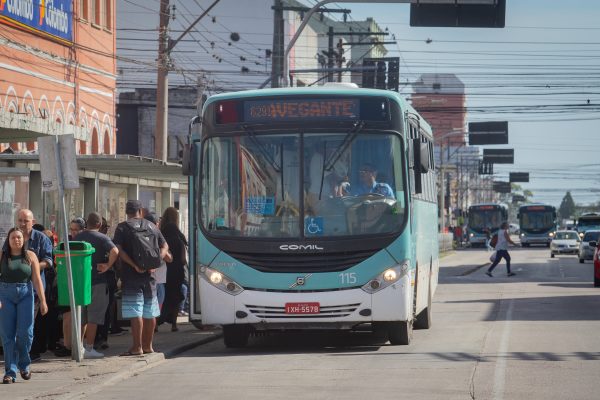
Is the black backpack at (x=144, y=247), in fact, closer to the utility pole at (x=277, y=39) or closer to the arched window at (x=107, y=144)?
the utility pole at (x=277, y=39)

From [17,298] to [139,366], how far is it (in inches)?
78.6

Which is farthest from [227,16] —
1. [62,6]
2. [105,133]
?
[62,6]

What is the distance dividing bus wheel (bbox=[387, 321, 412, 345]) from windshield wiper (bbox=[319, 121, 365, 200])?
195cm

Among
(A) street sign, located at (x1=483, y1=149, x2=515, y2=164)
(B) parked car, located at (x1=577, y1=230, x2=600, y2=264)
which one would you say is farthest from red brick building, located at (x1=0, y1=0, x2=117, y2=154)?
(A) street sign, located at (x1=483, y1=149, x2=515, y2=164)

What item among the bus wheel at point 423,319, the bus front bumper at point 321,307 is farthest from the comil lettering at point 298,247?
the bus wheel at point 423,319

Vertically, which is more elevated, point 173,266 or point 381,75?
point 381,75

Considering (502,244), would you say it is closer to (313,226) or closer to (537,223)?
(313,226)

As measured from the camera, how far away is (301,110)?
16797 mm

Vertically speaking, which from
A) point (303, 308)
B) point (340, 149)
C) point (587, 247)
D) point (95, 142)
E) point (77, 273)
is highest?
point (95, 142)

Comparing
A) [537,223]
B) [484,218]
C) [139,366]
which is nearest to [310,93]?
[139,366]

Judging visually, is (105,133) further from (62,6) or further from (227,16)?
(227,16)

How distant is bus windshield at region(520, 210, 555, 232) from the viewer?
92.4 metres

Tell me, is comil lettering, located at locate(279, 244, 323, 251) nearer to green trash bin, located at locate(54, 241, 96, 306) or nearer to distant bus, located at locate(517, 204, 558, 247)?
green trash bin, located at locate(54, 241, 96, 306)

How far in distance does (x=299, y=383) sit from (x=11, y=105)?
2234 cm
